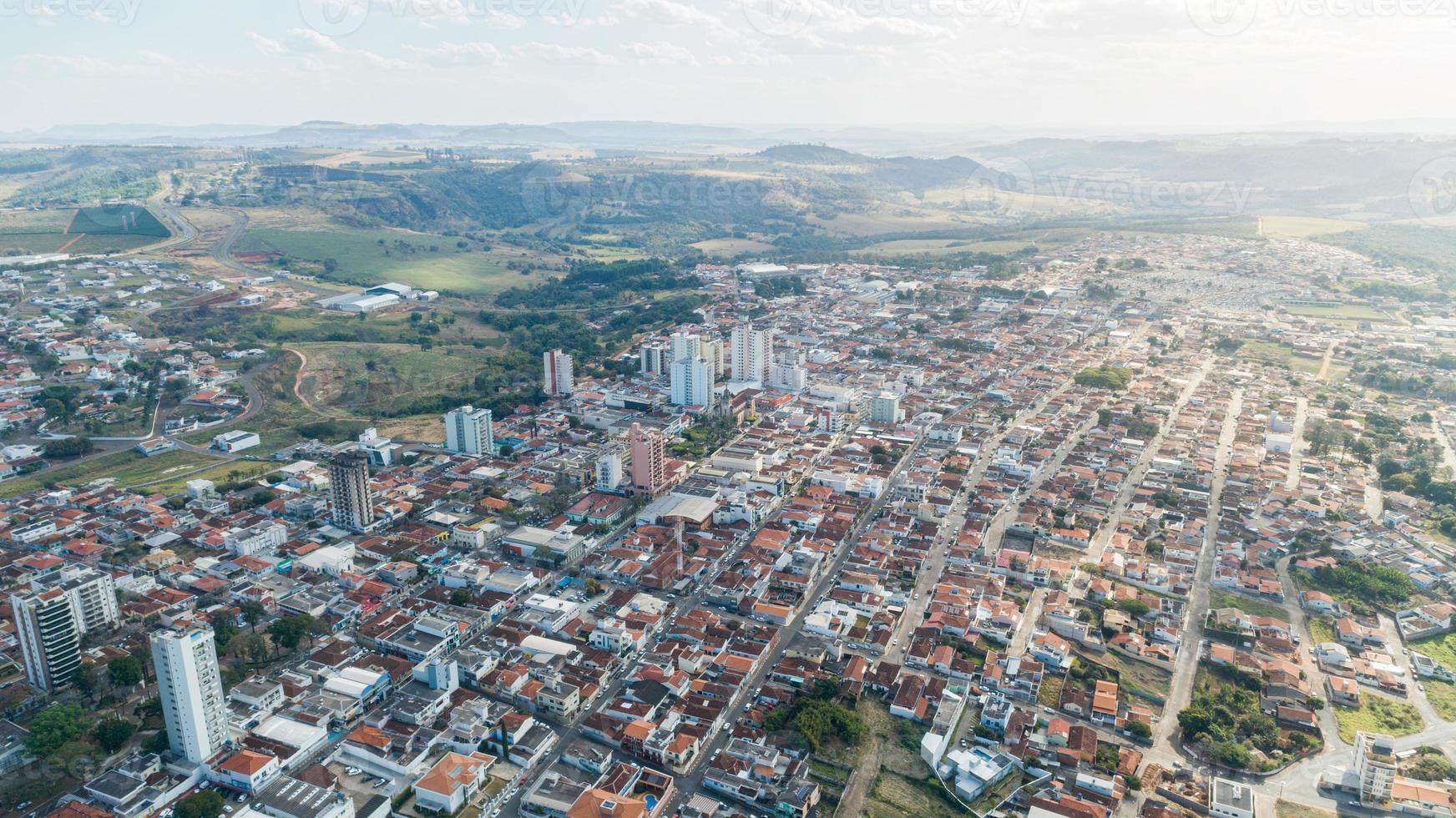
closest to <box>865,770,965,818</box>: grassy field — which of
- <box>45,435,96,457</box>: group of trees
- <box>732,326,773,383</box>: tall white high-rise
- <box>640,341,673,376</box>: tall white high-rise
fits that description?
<box>732,326,773,383</box>: tall white high-rise

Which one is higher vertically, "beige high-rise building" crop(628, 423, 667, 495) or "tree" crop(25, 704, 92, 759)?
"beige high-rise building" crop(628, 423, 667, 495)

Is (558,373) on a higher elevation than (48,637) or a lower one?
higher

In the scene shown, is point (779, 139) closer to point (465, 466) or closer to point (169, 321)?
point (169, 321)

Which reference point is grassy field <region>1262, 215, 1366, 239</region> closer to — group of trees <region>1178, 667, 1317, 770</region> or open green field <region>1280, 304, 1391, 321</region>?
open green field <region>1280, 304, 1391, 321</region>

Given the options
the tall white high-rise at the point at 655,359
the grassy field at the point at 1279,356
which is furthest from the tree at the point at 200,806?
the grassy field at the point at 1279,356

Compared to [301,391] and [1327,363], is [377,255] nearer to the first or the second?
[301,391]

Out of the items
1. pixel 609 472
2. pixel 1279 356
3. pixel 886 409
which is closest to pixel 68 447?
pixel 609 472

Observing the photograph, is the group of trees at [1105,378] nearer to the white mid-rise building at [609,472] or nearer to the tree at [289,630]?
the white mid-rise building at [609,472]
